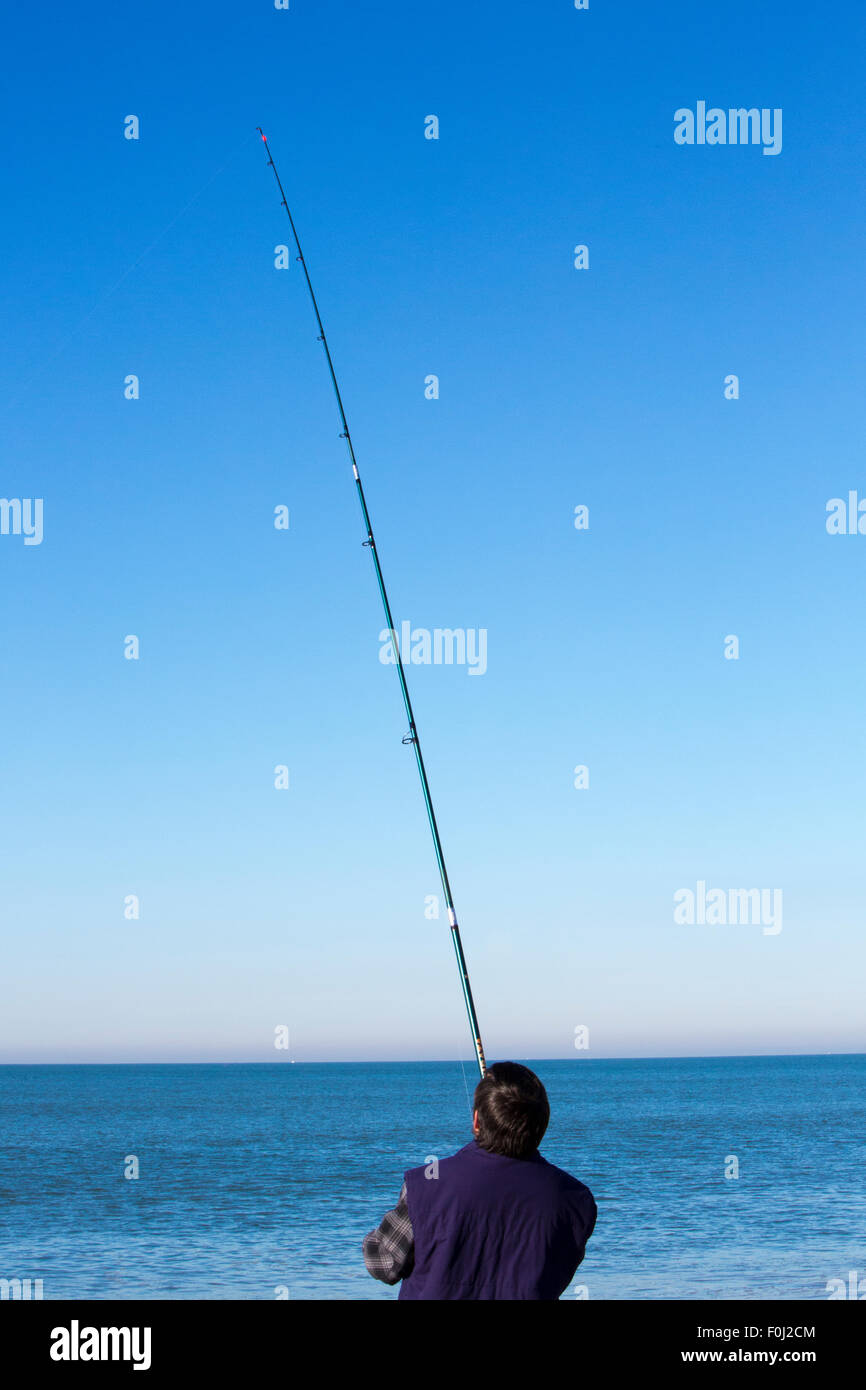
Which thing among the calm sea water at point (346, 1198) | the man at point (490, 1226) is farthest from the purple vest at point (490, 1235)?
the calm sea water at point (346, 1198)

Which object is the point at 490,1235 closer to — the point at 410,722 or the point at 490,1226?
the point at 490,1226

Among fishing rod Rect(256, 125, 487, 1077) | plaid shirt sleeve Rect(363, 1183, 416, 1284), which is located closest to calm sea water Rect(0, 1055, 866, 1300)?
fishing rod Rect(256, 125, 487, 1077)

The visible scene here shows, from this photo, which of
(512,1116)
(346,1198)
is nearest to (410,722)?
(512,1116)

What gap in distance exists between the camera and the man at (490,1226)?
2699 millimetres

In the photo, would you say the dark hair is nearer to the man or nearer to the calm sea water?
the man

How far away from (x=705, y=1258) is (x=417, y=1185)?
22.0 meters

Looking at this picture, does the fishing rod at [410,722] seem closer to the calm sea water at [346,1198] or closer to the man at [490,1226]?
the man at [490,1226]

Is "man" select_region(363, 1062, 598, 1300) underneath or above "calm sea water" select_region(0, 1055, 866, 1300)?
above

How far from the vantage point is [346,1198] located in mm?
31125

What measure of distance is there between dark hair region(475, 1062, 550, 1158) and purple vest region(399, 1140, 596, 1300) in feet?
0.25

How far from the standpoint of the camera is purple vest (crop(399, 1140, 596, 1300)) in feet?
8.85
